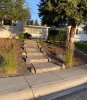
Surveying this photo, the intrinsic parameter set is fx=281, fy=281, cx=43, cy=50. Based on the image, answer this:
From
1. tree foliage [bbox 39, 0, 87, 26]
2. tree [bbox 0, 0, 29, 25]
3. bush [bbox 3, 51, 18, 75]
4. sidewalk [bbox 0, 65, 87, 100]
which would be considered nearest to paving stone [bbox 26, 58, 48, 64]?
sidewalk [bbox 0, 65, 87, 100]

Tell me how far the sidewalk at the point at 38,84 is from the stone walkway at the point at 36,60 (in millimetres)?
542

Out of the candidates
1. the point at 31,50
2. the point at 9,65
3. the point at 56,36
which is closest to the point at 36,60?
the point at 31,50

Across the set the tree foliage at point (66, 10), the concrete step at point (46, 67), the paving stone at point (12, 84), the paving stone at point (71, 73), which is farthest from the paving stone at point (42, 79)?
the tree foliage at point (66, 10)

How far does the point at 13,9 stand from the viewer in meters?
17.3

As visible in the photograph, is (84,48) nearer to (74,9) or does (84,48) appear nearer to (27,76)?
(74,9)

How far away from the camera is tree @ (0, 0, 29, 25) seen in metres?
16.8

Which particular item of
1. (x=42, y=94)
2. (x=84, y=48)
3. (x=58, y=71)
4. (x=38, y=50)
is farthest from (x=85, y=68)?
(x=84, y=48)

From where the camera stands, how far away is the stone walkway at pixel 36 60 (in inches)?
513

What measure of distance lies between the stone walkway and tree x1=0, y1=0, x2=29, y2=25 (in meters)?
1.82

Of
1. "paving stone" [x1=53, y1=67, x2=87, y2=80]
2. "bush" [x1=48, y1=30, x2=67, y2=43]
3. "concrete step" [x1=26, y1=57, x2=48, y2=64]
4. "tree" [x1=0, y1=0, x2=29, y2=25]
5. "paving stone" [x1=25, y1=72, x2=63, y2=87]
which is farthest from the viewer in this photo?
"bush" [x1=48, y1=30, x2=67, y2=43]

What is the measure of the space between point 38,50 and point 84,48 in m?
6.09

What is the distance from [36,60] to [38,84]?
4.48 meters

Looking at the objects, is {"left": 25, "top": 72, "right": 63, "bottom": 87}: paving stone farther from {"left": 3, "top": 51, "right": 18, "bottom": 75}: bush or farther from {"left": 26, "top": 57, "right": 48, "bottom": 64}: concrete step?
{"left": 26, "top": 57, "right": 48, "bottom": 64}: concrete step

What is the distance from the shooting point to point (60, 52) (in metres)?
17.9
